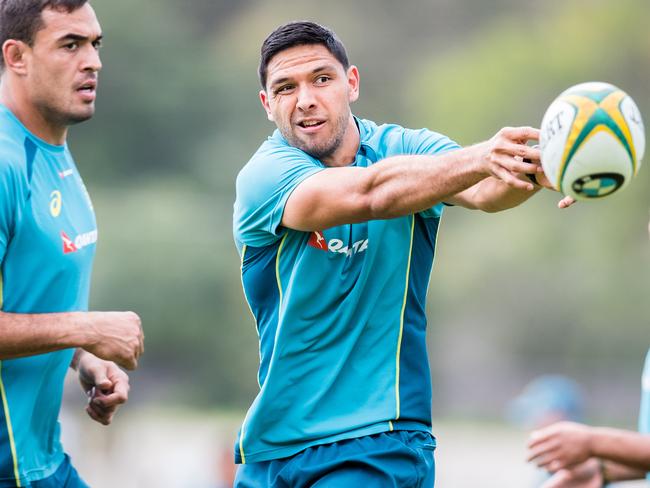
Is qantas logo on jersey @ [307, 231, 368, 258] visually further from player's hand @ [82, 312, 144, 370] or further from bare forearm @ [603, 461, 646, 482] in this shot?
bare forearm @ [603, 461, 646, 482]

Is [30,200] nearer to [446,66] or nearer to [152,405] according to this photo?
[152,405]

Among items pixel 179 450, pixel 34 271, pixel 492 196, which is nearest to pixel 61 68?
pixel 34 271

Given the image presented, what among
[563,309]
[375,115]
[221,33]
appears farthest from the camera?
[221,33]

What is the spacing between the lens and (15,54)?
6.45 meters

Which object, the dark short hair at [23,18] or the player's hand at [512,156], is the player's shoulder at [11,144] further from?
the player's hand at [512,156]

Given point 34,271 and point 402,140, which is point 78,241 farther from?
point 402,140

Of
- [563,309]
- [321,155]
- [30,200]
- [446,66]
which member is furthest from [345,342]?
[446,66]

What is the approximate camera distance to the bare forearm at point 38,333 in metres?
5.86

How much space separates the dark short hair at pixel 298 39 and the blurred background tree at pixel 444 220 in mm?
21943

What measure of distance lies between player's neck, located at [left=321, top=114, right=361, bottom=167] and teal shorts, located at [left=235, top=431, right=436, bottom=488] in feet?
4.40

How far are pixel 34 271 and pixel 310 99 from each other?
1.55m

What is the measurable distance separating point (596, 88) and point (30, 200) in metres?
2.67

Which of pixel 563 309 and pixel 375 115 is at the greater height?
pixel 375 115

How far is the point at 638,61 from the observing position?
3522 cm
